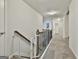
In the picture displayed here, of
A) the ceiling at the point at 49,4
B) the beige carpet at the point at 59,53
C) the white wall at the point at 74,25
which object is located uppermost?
the ceiling at the point at 49,4

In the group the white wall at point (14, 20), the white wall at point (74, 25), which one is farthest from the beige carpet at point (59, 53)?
the white wall at point (14, 20)

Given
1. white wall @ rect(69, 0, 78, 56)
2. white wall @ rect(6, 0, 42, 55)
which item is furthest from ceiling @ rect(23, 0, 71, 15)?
white wall @ rect(69, 0, 78, 56)

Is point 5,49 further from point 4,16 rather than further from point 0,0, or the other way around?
point 0,0

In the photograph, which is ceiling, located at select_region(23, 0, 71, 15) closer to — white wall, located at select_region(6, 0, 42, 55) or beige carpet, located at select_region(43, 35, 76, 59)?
white wall, located at select_region(6, 0, 42, 55)

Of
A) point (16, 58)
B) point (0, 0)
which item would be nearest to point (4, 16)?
point (0, 0)

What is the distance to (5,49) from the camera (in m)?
5.26

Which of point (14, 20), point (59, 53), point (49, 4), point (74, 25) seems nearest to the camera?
point (74, 25)

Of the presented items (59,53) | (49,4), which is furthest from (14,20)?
(49,4)

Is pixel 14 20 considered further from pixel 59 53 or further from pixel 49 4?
pixel 49 4

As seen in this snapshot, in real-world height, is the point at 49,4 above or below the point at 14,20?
above

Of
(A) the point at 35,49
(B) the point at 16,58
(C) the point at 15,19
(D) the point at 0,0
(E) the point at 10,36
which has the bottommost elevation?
(B) the point at 16,58

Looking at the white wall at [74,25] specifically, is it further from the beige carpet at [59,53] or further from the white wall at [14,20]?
the white wall at [14,20]

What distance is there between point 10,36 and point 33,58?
153 centimetres

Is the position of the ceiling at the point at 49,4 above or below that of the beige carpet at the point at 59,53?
above
